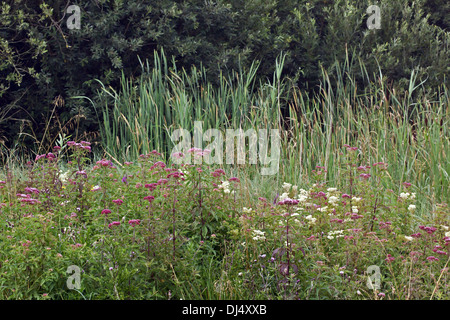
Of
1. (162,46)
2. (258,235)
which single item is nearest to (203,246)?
(258,235)

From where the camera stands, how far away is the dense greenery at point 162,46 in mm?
6742

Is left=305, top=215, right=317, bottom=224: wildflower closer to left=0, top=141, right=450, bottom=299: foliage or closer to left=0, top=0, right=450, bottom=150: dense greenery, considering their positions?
left=0, top=141, right=450, bottom=299: foliage

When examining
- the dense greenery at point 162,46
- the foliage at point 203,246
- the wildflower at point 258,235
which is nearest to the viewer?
the foliage at point 203,246

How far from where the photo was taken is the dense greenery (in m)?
6.74

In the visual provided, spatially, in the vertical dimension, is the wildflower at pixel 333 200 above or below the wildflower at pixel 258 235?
above

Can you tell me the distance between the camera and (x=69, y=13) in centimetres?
673

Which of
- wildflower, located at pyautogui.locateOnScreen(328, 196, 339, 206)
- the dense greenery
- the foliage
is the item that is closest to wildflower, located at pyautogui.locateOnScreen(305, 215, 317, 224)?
the foliage

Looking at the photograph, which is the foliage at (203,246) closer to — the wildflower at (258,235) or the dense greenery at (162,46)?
the wildflower at (258,235)

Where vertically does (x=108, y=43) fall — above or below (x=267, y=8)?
below

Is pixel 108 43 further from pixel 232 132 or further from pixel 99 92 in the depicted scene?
pixel 232 132

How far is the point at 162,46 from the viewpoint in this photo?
7133mm

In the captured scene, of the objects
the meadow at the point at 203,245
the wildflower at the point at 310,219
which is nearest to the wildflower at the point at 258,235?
the meadow at the point at 203,245

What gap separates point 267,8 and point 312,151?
10.5ft

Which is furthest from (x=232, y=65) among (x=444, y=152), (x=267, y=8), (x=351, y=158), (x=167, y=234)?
(x=167, y=234)
